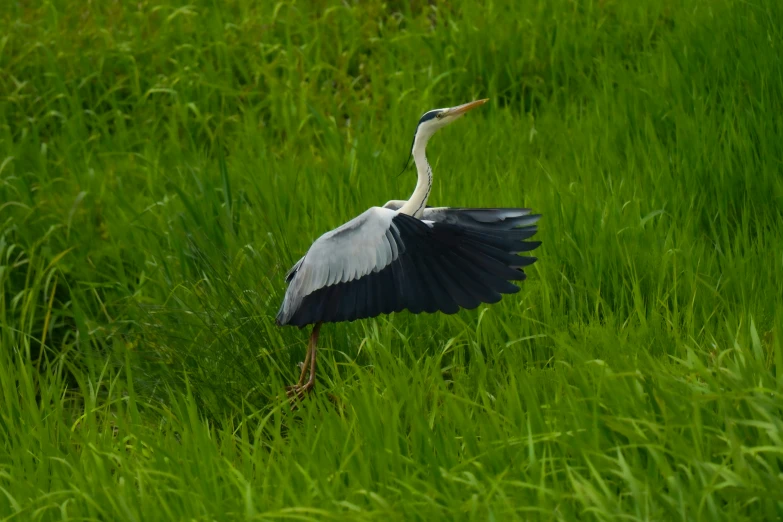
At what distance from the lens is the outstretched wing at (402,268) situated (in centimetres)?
296

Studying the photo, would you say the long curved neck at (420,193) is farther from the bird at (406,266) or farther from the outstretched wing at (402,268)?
the outstretched wing at (402,268)

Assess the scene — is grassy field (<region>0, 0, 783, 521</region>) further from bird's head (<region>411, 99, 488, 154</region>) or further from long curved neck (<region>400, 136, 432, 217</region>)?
bird's head (<region>411, 99, 488, 154</region>)

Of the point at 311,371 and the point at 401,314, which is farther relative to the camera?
the point at 401,314

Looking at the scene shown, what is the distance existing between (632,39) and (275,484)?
4024 mm

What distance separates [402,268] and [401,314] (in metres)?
0.56

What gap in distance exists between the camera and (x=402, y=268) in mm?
3037

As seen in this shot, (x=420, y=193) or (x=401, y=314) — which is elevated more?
(x=420, y=193)

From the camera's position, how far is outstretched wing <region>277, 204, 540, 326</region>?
2965 millimetres

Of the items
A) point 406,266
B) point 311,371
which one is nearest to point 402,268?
point 406,266

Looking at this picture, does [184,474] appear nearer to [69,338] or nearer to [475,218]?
[475,218]

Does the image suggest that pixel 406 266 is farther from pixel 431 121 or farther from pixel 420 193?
pixel 431 121

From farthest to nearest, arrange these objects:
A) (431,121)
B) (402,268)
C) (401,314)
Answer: (401,314) → (431,121) → (402,268)

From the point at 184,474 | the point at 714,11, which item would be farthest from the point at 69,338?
the point at 714,11

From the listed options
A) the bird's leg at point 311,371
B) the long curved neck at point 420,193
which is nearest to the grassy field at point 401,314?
the bird's leg at point 311,371
